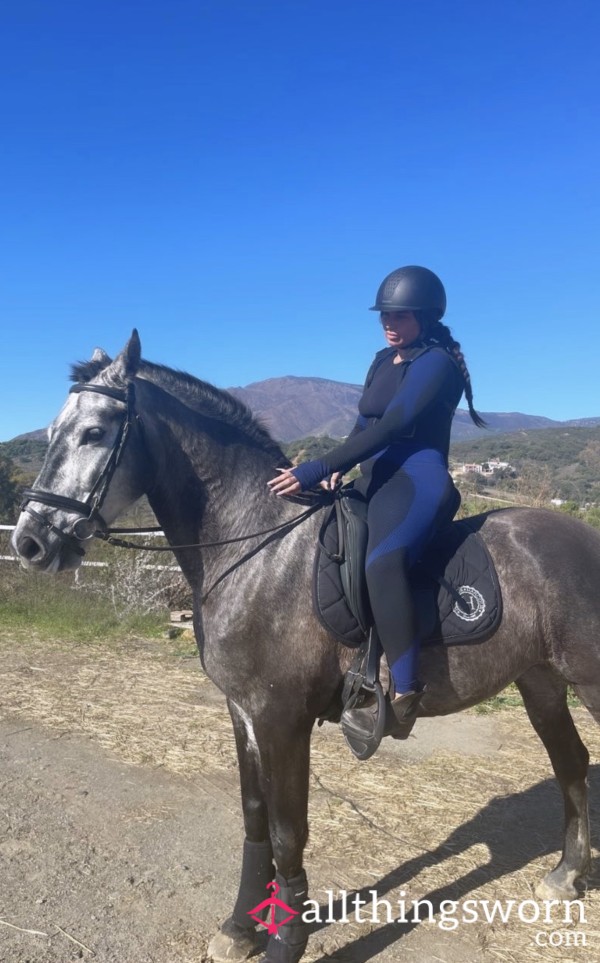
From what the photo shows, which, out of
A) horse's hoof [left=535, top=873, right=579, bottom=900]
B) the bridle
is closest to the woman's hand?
the bridle

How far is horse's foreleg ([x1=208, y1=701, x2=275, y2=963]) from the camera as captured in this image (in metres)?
3.16

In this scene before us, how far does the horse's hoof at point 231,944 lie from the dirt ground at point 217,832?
0.08m

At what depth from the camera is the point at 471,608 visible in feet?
10.0

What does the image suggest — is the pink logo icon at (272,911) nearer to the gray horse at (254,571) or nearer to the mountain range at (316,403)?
the gray horse at (254,571)

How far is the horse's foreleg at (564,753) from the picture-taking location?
3691 mm

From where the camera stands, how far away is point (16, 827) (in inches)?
166

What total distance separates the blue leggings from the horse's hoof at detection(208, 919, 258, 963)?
1405 mm

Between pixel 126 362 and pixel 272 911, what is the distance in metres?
2.56

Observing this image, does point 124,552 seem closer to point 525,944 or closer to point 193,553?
point 193,553

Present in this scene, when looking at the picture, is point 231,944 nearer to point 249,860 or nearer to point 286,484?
point 249,860

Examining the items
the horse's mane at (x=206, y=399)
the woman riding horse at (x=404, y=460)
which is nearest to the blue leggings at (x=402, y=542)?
the woman riding horse at (x=404, y=460)

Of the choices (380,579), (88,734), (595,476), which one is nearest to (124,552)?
(88,734)

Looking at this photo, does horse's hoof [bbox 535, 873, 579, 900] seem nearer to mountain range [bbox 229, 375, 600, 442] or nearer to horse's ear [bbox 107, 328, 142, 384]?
Result: horse's ear [bbox 107, 328, 142, 384]

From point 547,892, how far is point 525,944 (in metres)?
0.45
